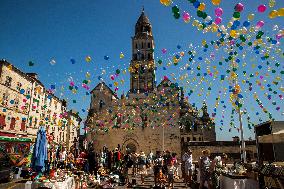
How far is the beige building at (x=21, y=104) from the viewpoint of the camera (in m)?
24.0

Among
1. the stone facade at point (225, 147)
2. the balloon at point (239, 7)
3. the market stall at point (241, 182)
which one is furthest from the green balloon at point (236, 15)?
the stone facade at point (225, 147)

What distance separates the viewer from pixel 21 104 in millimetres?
27391

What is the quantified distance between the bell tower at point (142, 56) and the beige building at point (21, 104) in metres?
14.6

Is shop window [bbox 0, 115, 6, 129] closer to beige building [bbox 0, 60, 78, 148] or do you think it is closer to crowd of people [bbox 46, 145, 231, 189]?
beige building [bbox 0, 60, 78, 148]

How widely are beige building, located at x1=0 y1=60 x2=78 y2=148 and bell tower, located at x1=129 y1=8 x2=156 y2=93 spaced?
14612 mm

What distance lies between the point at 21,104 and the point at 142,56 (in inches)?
927

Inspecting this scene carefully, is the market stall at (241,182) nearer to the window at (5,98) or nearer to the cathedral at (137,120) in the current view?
the window at (5,98)

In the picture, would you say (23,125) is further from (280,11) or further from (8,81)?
(280,11)

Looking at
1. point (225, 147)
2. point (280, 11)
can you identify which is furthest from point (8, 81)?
point (225, 147)

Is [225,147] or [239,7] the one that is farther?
[225,147]

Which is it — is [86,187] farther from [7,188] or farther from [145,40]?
[145,40]

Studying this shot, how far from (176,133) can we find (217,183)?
25561 millimetres

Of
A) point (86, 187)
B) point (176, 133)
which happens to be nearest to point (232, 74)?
point (86, 187)

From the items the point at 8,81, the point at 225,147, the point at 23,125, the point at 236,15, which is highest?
the point at 8,81
